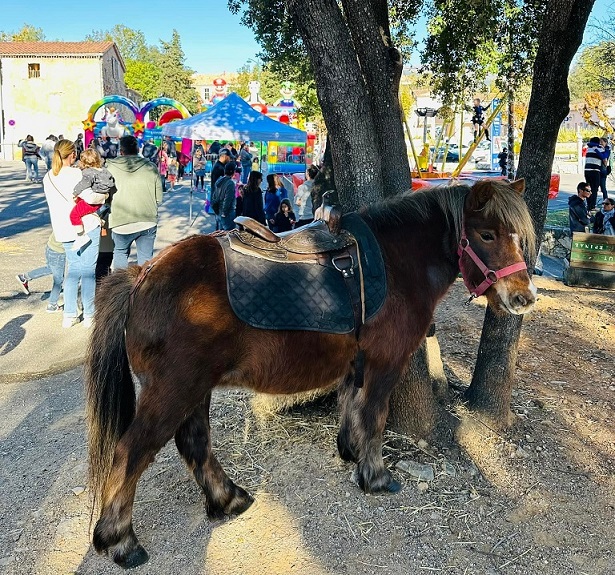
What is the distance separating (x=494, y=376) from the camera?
439 centimetres

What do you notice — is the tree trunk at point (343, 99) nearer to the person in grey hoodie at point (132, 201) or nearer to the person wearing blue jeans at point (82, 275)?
the person in grey hoodie at point (132, 201)

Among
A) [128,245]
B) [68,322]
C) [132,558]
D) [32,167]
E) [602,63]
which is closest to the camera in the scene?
[132,558]

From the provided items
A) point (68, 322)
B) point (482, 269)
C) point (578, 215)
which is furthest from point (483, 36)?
point (68, 322)

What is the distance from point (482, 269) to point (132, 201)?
4926mm

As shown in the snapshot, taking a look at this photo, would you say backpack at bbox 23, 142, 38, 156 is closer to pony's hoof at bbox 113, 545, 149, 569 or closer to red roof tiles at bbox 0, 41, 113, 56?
pony's hoof at bbox 113, 545, 149, 569

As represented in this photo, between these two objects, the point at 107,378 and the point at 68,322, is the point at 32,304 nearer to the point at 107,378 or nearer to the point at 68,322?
the point at 68,322

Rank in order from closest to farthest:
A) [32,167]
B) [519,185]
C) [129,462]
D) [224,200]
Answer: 1. [129,462]
2. [519,185]
3. [224,200]
4. [32,167]

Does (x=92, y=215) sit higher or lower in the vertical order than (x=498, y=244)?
lower

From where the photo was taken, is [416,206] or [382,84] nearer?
[416,206]

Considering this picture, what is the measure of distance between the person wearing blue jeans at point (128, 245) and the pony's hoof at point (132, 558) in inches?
180

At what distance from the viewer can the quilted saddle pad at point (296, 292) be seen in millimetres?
3029

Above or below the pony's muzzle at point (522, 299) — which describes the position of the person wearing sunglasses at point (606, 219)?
below

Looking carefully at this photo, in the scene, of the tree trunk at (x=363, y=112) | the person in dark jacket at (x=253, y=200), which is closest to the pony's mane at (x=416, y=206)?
the tree trunk at (x=363, y=112)

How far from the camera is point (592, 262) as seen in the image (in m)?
9.43
